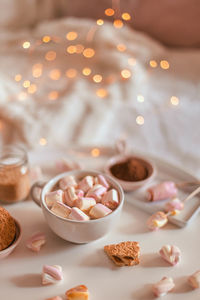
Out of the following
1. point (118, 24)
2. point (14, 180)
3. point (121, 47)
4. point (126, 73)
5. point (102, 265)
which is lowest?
point (102, 265)

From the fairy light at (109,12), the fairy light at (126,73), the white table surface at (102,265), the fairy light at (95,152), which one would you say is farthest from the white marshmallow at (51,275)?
the fairy light at (109,12)

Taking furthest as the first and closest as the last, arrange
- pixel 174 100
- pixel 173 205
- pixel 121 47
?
pixel 121 47, pixel 174 100, pixel 173 205

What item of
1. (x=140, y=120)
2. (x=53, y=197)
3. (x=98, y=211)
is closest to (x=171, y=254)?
(x=98, y=211)

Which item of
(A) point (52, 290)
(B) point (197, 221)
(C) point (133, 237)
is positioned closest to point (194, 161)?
(B) point (197, 221)

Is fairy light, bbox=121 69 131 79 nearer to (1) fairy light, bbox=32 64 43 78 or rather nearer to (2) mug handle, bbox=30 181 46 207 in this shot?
(1) fairy light, bbox=32 64 43 78

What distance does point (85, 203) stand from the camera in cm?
85

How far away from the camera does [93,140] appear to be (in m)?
1.53

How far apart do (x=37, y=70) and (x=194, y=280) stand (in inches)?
56.1

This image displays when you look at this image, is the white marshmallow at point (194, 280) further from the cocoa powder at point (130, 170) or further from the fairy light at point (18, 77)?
the fairy light at point (18, 77)

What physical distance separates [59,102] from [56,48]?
19.5 inches

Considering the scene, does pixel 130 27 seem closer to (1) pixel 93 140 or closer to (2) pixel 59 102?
(2) pixel 59 102

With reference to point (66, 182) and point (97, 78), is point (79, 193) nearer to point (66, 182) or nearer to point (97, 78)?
point (66, 182)

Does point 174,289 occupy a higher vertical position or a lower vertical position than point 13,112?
lower

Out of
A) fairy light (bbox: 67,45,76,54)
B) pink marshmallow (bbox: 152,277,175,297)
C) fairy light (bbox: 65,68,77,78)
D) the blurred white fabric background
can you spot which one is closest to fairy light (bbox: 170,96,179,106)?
the blurred white fabric background
